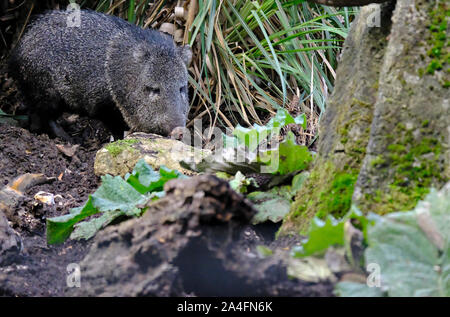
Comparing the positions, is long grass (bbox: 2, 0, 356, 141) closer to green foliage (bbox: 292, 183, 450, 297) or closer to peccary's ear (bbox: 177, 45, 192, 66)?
peccary's ear (bbox: 177, 45, 192, 66)

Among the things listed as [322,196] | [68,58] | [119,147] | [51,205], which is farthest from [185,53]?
[322,196]

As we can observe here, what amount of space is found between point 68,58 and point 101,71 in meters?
0.28

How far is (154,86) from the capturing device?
4.77 m

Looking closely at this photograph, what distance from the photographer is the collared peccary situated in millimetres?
4695

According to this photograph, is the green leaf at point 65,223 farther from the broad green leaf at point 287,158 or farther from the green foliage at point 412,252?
the green foliage at point 412,252

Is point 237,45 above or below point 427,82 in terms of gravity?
below

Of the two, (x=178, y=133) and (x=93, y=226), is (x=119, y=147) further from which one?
(x=93, y=226)

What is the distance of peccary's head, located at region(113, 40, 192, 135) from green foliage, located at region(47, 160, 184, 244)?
8.44ft

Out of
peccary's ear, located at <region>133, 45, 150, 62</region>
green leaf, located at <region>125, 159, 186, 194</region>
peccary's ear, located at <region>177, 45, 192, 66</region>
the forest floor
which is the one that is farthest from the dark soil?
peccary's ear, located at <region>177, 45, 192, 66</region>

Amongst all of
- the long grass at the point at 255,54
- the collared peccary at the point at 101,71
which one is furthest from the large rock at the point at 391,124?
the collared peccary at the point at 101,71

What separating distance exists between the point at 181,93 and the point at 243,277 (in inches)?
138

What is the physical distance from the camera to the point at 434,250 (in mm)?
1279

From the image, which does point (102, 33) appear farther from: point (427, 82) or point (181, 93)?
point (427, 82)
